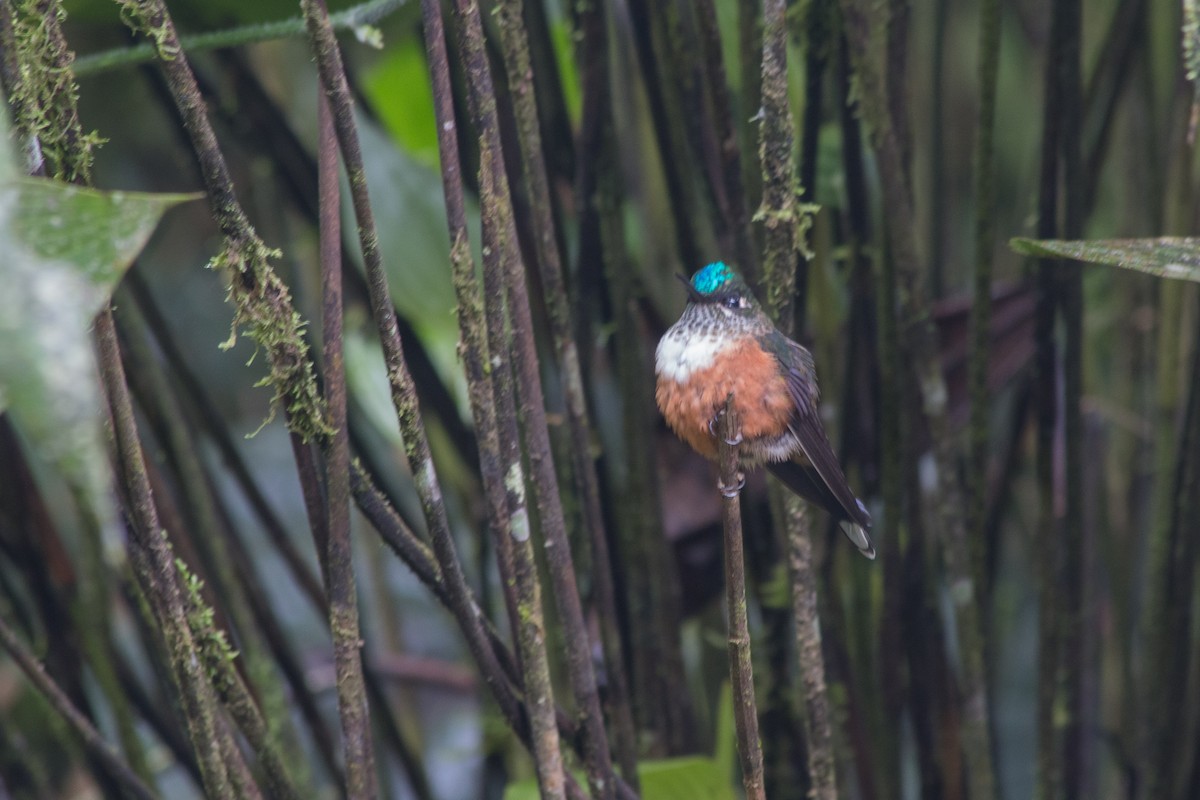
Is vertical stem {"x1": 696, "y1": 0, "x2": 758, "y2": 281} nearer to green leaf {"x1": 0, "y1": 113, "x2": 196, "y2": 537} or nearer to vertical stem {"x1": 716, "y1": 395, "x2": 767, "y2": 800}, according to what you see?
vertical stem {"x1": 716, "y1": 395, "x2": 767, "y2": 800}

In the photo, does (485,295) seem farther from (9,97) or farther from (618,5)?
(618,5)

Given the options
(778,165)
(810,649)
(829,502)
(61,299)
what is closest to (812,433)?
(829,502)

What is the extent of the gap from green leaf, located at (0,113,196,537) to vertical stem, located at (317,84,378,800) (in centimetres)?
24

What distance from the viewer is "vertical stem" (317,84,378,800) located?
2.44ft

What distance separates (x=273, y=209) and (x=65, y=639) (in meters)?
0.70

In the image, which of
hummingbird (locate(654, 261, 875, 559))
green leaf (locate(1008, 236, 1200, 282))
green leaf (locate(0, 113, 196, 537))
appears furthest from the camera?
hummingbird (locate(654, 261, 875, 559))

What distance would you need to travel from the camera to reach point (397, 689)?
7.18 ft

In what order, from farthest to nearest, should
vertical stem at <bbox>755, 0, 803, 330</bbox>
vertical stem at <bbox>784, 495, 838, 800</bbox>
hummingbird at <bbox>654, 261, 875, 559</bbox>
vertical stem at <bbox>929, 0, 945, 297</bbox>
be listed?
vertical stem at <bbox>929, 0, 945, 297</bbox> → hummingbird at <bbox>654, 261, 875, 559</bbox> → vertical stem at <bbox>784, 495, 838, 800</bbox> → vertical stem at <bbox>755, 0, 803, 330</bbox>

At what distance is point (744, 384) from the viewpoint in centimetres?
128

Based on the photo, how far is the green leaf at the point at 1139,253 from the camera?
2.28 ft

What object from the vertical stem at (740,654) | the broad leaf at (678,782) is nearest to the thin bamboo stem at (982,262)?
the broad leaf at (678,782)

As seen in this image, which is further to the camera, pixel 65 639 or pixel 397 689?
pixel 397 689

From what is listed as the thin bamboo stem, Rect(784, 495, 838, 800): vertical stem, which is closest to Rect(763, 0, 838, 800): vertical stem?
Rect(784, 495, 838, 800): vertical stem

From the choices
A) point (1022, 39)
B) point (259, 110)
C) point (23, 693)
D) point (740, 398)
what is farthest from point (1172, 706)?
point (23, 693)
